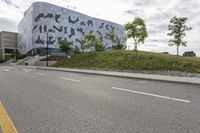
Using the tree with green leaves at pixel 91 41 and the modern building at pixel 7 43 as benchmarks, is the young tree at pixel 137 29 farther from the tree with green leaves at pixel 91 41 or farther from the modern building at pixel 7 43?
the modern building at pixel 7 43

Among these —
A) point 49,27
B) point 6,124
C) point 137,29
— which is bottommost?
point 6,124

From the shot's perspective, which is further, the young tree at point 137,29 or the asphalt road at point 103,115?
the young tree at point 137,29

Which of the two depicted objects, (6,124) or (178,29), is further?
(178,29)

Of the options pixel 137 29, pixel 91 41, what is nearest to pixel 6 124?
pixel 137 29

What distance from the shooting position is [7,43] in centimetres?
10650

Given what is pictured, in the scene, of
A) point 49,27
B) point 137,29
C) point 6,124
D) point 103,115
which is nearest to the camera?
point 6,124

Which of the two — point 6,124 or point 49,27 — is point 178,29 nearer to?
point 6,124

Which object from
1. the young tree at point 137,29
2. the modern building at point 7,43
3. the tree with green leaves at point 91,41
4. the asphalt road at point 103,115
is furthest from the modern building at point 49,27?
the asphalt road at point 103,115

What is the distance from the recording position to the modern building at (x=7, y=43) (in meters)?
105

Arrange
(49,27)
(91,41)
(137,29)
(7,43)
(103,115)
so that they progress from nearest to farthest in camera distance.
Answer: (103,115)
(137,29)
(91,41)
(49,27)
(7,43)

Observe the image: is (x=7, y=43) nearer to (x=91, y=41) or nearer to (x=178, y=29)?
(x=91, y=41)

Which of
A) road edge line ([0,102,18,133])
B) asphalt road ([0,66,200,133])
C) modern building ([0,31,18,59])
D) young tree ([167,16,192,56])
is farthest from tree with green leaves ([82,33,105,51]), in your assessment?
modern building ([0,31,18,59])

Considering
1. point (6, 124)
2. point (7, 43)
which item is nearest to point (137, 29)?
point (6, 124)

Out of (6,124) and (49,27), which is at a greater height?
(49,27)
